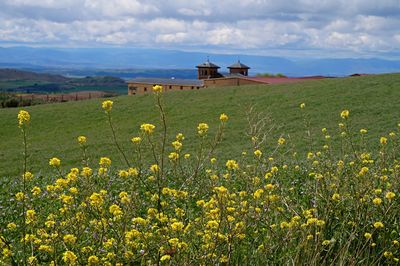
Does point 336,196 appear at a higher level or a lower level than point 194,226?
higher

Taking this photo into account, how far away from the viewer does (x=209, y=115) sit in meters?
29.8

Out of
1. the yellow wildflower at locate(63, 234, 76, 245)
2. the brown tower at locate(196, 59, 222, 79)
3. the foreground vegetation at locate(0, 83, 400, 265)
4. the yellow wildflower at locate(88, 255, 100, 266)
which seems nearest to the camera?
the yellow wildflower at locate(88, 255, 100, 266)

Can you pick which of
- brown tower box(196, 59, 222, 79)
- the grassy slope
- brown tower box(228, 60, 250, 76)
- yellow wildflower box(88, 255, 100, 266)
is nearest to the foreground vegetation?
yellow wildflower box(88, 255, 100, 266)

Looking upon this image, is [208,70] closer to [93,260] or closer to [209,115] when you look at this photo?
[209,115]

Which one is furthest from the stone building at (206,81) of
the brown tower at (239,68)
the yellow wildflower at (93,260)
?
the yellow wildflower at (93,260)

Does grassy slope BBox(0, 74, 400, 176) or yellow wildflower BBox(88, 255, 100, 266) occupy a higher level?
yellow wildflower BBox(88, 255, 100, 266)

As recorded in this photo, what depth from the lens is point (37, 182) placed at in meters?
11.1

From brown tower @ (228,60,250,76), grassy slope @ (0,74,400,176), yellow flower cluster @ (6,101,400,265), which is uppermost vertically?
brown tower @ (228,60,250,76)

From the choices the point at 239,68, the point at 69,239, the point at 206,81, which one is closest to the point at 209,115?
the point at 206,81

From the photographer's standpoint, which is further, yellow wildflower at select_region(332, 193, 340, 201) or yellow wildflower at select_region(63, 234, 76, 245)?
yellow wildflower at select_region(332, 193, 340, 201)

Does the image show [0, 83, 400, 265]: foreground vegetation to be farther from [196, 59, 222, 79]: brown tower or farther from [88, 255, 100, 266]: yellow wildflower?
[196, 59, 222, 79]: brown tower

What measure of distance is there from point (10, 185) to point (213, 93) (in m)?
26.6

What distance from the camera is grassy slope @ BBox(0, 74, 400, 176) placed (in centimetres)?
2248

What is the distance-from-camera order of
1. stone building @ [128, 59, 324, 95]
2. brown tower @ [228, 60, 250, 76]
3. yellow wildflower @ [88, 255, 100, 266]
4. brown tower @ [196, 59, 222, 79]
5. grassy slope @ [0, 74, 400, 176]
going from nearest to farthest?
yellow wildflower @ [88, 255, 100, 266]
grassy slope @ [0, 74, 400, 176]
stone building @ [128, 59, 324, 95]
brown tower @ [196, 59, 222, 79]
brown tower @ [228, 60, 250, 76]
